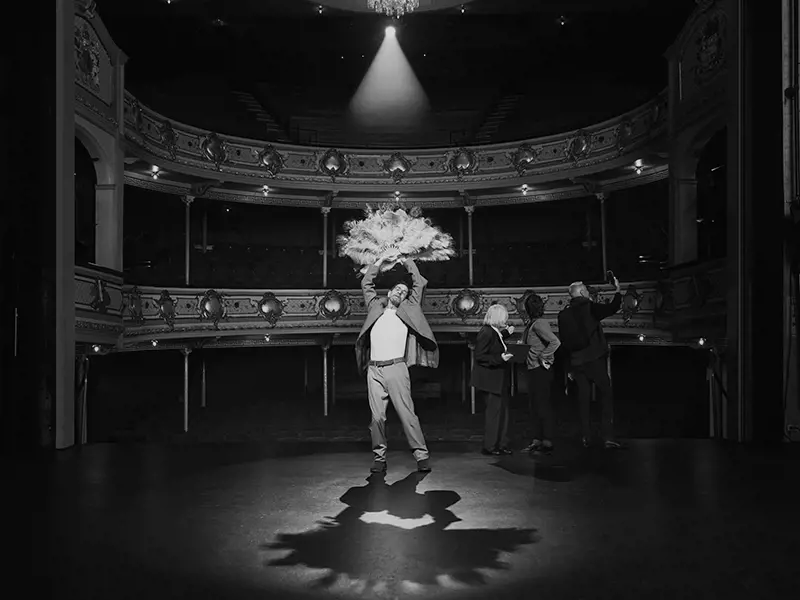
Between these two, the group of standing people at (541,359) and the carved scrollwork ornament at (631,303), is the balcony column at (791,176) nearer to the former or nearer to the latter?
the group of standing people at (541,359)

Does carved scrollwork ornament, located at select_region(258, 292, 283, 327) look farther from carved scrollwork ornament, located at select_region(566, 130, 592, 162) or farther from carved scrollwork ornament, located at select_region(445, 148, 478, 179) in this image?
carved scrollwork ornament, located at select_region(566, 130, 592, 162)

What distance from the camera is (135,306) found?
46.6 feet

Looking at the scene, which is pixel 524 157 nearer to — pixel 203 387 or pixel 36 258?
pixel 203 387

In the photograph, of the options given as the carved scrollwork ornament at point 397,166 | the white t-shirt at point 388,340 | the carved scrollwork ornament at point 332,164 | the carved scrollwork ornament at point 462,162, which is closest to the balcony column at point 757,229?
the white t-shirt at point 388,340

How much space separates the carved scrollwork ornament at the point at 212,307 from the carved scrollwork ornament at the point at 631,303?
347 inches

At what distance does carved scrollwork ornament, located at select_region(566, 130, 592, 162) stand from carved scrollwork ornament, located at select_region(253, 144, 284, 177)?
23.3ft

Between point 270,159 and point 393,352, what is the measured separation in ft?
41.6

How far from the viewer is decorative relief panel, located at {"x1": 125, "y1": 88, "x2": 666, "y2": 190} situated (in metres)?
16.1

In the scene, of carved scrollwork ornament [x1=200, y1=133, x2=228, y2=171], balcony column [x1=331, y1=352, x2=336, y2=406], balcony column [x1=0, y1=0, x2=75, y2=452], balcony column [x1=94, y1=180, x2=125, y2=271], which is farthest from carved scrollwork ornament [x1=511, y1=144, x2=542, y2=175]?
balcony column [x1=0, y1=0, x2=75, y2=452]

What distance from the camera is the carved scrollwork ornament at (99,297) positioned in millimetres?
11672

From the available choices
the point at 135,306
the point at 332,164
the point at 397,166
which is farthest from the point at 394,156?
the point at 135,306

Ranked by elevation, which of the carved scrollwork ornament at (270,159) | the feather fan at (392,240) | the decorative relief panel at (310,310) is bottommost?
the decorative relief panel at (310,310)

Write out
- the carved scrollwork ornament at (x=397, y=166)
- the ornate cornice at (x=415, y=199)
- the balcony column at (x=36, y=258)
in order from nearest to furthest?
the balcony column at (x=36, y=258), the ornate cornice at (x=415, y=199), the carved scrollwork ornament at (x=397, y=166)

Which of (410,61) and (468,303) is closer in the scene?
(468,303)
